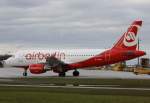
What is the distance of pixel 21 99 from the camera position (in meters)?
27.2

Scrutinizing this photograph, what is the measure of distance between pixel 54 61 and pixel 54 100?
41957mm

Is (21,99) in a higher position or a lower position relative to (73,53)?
lower

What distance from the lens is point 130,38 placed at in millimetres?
67688

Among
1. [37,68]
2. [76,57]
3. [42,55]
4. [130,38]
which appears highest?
[130,38]

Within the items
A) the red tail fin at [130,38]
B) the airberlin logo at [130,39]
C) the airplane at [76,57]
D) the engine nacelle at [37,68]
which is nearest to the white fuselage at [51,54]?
the airplane at [76,57]

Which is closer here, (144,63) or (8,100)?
(8,100)

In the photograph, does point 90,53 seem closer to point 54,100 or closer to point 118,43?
point 118,43

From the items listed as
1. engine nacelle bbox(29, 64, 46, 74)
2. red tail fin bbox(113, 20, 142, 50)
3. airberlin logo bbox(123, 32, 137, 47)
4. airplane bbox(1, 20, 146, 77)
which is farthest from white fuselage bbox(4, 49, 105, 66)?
airberlin logo bbox(123, 32, 137, 47)

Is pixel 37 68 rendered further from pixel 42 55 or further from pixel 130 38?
pixel 130 38

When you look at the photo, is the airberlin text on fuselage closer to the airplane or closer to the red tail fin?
the airplane

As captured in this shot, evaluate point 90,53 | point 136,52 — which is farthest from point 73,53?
point 136,52

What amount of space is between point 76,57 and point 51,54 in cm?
354

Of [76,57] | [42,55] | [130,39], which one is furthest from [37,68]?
[130,39]

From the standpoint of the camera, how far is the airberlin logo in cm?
6750
